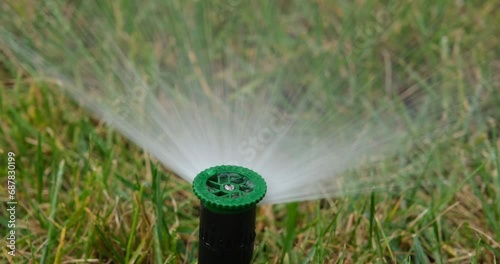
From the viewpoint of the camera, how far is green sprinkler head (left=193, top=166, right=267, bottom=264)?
130cm

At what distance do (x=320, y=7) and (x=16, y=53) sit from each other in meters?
1.19

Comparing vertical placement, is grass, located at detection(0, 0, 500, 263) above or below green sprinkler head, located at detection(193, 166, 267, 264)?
above

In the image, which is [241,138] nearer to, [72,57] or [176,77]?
[176,77]

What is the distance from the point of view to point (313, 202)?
6.39 ft

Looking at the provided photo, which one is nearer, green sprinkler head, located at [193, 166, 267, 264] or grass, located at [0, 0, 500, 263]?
green sprinkler head, located at [193, 166, 267, 264]

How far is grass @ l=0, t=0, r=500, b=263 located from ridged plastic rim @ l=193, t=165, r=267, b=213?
36 cm

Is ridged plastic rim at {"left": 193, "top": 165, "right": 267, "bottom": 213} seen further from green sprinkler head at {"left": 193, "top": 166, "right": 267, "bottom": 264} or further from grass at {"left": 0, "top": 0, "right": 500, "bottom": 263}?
grass at {"left": 0, "top": 0, "right": 500, "bottom": 263}

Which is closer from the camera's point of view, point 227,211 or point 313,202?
point 227,211

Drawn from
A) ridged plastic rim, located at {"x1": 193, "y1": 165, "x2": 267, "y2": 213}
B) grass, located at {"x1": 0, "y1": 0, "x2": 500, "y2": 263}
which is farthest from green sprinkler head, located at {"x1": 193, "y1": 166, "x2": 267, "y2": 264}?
grass, located at {"x1": 0, "y1": 0, "x2": 500, "y2": 263}

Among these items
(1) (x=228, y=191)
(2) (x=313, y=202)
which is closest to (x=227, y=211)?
(1) (x=228, y=191)

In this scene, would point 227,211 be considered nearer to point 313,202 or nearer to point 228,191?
point 228,191

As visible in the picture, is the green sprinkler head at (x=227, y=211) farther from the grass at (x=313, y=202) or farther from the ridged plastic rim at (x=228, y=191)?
the grass at (x=313, y=202)

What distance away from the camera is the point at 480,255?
5.86 feet

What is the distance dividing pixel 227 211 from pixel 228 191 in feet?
0.16
